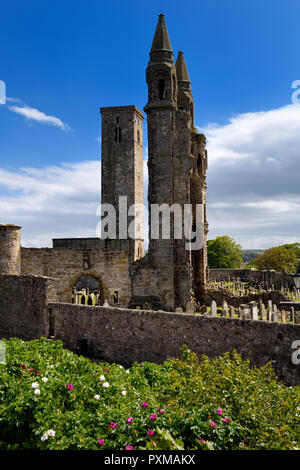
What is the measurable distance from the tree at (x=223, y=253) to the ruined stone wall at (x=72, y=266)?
144 feet

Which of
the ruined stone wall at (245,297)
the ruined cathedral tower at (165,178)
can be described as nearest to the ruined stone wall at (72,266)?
the ruined cathedral tower at (165,178)

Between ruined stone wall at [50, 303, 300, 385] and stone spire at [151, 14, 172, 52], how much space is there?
17083 millimetres

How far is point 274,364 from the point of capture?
1032 cm

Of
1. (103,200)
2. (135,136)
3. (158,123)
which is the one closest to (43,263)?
(158,123)

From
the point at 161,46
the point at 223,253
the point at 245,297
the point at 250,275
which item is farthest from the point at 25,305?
the point at 223,253

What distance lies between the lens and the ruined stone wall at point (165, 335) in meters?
10.4

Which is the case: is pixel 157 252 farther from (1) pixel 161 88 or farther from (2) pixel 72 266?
(1) pixel 161 88

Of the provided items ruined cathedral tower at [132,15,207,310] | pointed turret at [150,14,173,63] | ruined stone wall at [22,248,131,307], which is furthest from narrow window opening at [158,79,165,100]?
ruined stone wall at [22,248,131,307]

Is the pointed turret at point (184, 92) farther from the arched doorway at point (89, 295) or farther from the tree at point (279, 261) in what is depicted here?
the tree at point (279, 261)

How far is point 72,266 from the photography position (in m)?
20.8

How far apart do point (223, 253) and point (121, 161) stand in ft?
95.6

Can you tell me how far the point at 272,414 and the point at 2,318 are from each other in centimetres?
1448

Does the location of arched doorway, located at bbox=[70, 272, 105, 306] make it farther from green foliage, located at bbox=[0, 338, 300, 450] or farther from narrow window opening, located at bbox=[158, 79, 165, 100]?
green foliage, located at bbox=[0, 338, 300, 450]
